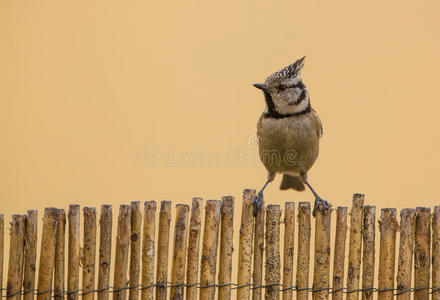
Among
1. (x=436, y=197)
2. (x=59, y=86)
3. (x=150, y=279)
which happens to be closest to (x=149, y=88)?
(x=59, y=86)

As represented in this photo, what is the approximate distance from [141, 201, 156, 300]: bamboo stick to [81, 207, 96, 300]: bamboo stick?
30cm

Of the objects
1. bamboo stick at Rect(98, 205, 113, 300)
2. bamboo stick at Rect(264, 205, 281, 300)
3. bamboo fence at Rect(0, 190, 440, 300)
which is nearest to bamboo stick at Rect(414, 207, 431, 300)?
bamboo fence at Rect(0, 190, 440, 300)

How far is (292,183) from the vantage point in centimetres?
618

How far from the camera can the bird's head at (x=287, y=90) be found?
17.3 ft

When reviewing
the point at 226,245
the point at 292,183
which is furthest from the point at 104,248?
the point at 292,183

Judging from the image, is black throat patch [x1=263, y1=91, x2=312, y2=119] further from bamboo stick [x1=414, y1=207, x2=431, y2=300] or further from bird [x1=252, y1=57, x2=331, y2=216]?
bamboo stick [x1=414, y1=207, x2=431, y2=300]

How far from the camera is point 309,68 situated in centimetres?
881

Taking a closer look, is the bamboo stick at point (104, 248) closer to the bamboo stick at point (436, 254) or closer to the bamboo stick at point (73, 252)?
the bamboo stick at point (73, 252)

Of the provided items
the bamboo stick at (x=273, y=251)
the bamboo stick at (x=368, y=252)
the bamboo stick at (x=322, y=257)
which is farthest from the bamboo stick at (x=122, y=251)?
the bamboo stick at (x=368, y=252)

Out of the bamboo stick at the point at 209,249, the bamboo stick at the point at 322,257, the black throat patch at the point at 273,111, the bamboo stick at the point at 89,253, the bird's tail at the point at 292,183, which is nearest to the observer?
the bamboo stick at the point at 89,253

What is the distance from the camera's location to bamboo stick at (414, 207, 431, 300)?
421cm

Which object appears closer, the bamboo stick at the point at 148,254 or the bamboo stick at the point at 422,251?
the bamboo stick at the point at 148,254

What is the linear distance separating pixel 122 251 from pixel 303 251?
44.1 inches

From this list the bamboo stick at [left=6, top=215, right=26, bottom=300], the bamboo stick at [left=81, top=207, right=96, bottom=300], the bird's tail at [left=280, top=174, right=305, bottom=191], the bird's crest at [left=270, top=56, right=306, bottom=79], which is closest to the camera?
the bamboo stick at [left=6, top=215, right=26, bottom=300]
